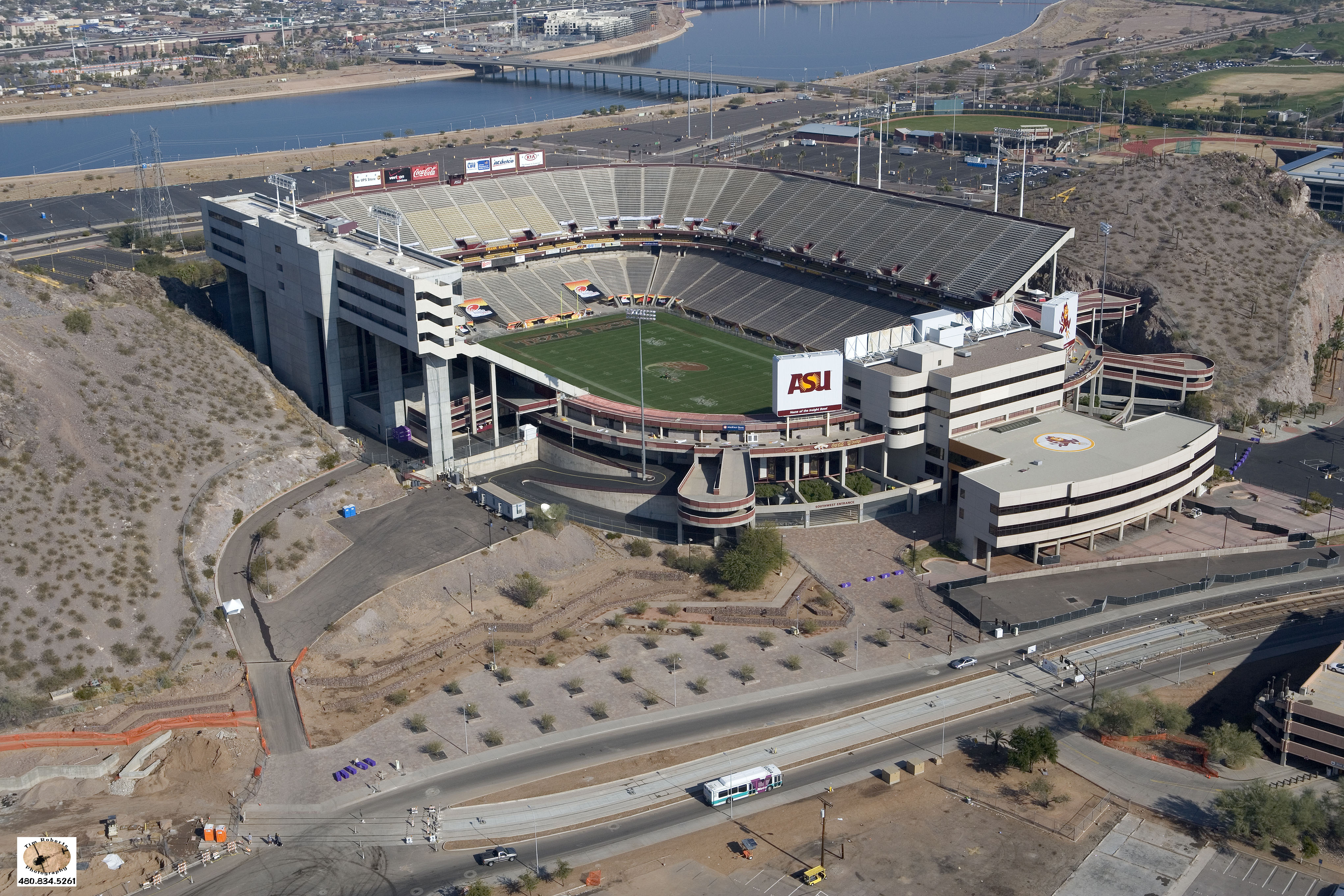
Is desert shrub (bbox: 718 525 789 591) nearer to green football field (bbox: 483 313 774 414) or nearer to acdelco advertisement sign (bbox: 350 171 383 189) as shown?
green football field (bbox: 483 313 774 414)

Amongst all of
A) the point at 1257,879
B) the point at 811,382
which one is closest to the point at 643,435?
the point at 811,382

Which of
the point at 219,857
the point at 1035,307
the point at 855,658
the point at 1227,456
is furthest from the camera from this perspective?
the point at 1035,307

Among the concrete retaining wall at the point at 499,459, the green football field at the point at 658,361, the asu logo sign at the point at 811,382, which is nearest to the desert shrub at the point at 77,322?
the concrete retaining wall at the point at 499,459

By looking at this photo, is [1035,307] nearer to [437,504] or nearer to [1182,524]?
[1182,524]

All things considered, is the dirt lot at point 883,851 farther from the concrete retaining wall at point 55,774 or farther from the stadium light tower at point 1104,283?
the stadium light tower at point 1104,283

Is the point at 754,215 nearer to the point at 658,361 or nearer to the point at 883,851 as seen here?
the point at 658,361

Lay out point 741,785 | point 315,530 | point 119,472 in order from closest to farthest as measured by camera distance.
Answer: point 741,785, point 119,472, point 315,530

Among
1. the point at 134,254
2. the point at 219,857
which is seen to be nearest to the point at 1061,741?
the point at 219,857
